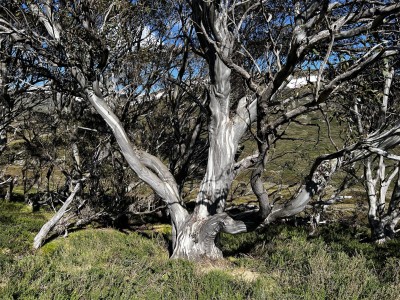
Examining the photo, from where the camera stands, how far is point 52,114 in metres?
13.2

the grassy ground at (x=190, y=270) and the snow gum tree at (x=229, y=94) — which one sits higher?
the snow gum tree at (x=229, y=94)

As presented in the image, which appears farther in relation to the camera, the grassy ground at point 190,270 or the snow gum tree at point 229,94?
the snow gum tree at point 229,94

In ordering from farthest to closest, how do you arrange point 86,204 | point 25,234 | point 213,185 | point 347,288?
point 86,204 < point 25,234 < point 213,185 < point 347,288

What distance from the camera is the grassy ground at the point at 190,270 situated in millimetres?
4785

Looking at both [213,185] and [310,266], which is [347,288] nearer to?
[310,266]

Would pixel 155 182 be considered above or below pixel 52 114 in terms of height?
below

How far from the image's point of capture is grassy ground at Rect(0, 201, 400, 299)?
4.79 metres

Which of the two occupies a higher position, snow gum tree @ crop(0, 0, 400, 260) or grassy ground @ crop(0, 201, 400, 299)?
snow gum tree @ crop(0, 0, 400, 260)

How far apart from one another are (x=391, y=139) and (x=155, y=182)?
14.3ft

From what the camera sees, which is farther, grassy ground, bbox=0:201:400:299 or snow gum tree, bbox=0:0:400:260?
snow gum tree, bbox=0:0:400:260

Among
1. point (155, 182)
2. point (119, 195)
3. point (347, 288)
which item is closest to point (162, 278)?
point (155, 182)

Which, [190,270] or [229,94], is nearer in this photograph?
[190,270]

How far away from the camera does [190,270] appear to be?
19.5ft

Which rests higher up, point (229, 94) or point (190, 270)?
point (229, 94)
